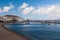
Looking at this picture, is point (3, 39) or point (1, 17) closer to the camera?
point (3, 39)

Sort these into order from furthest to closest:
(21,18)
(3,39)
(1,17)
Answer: (1,17) < (21,18) < (3,39)

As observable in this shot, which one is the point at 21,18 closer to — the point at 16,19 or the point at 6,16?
the point at 16,19

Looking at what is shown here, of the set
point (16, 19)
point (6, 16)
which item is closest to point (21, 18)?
point (16, 19)

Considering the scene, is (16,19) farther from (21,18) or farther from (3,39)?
(3,39)

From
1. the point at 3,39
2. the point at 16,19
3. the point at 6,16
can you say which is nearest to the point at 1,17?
the point at 6,16

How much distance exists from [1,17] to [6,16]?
1.07ft

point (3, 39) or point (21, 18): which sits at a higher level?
point (21, 18)

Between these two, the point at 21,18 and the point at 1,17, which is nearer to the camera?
the point at 21,18

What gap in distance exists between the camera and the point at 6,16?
28.2 ft

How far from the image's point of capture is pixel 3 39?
701 centimetres

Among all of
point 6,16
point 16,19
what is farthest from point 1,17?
point 16,19

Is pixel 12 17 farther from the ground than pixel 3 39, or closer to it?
farther from the ground

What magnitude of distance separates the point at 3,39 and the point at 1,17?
2030 millimetres

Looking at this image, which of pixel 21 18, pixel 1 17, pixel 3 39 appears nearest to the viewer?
pixel 3 39
